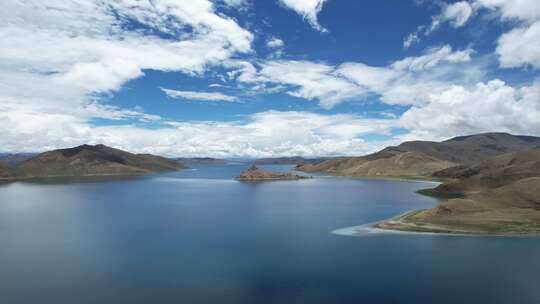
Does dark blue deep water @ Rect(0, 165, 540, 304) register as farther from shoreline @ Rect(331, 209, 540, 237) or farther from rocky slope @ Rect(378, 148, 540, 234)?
rocky slope @ Rect(378, 148, 540, 234)

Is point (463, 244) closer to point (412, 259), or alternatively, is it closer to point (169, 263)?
point (412, 259)

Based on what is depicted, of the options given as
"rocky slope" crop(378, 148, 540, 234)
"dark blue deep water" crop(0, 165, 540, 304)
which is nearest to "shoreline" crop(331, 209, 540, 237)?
"rocky slope" crop(378, 148, 540, 234)

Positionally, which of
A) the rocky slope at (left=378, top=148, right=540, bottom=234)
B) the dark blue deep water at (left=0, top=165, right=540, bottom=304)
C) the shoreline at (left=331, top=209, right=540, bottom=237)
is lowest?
the dark blue deep water at (left=0, top=165, right=540, bottom=304)

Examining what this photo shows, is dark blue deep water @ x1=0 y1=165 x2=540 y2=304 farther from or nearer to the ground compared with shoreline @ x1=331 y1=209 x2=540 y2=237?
nearer to the ground

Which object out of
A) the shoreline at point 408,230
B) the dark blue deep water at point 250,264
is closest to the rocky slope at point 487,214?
the shoreline at point 408,230

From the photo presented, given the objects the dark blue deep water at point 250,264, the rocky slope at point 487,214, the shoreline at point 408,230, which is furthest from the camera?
the rocky slope at point 487,214

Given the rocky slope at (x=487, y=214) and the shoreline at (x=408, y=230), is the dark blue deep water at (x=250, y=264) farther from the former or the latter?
the rocky slope at (x=487, y=214)

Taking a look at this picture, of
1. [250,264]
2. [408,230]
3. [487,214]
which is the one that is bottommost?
[250,264]

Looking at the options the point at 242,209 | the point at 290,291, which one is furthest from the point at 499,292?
the point at 242,209

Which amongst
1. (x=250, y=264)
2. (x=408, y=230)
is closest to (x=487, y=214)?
(x=408, y=230)

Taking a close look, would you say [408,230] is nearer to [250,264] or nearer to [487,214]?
[487,214]

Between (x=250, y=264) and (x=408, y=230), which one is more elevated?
(x=408, y=230)
